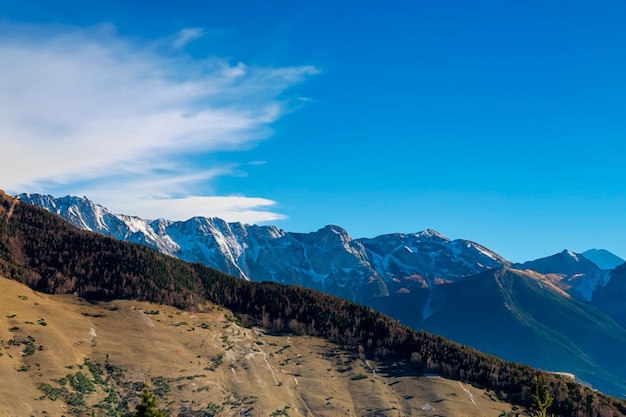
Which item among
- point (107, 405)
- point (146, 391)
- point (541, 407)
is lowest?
point (107, 405)

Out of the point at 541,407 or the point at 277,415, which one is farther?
the point at 277,415

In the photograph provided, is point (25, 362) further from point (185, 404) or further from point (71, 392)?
point (185, 404)

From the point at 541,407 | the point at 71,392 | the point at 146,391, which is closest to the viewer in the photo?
the point at 541,407

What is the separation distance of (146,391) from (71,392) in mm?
142250

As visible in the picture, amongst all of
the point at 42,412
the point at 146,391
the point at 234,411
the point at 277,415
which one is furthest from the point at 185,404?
the point at 146,391

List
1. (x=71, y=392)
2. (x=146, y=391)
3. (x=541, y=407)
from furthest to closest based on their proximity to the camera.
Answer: (x=71, y=392) < (x=146, y=391) < (x=541, y=407)

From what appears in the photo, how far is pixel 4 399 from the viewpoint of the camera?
163750 millimetres

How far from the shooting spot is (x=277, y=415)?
651 feet

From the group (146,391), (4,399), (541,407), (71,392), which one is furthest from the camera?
(71,392)

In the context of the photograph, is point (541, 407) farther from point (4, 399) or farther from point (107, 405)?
point (107, 405)

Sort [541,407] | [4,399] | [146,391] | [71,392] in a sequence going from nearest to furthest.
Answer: [541,407] → [146,391] → [4,399] → [71,392]

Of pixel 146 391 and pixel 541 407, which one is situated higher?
pixel 541 407

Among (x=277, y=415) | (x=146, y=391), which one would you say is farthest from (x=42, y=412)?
(x=146, y=391)

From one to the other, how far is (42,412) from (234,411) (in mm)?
58713
